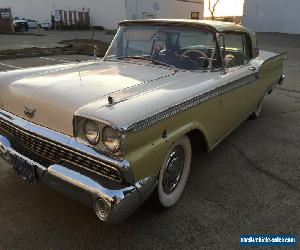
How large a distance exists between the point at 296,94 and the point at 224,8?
33756 mm

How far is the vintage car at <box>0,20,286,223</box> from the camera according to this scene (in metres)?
2.35

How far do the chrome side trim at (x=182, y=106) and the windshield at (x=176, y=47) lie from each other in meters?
0.33

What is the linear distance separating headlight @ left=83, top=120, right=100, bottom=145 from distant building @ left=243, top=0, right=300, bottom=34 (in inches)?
1119

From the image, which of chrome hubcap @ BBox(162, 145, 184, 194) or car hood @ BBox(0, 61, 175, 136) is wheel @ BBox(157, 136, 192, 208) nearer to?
chrome hubcap @ BBox(162, 145, 184, 194)

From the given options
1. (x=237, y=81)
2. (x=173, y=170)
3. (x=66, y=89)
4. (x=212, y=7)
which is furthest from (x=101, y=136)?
(x=212, y=7)

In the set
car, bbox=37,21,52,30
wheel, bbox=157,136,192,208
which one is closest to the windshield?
wheel, bbox=157,136,192,208

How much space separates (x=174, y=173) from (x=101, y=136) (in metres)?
1.05

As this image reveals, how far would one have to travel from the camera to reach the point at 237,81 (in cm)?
393

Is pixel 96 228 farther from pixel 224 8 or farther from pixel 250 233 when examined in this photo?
pixel 224 8

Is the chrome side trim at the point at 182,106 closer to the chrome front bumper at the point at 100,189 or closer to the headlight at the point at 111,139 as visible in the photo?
the headlight at the point at 111,139

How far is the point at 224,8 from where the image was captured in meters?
38.5

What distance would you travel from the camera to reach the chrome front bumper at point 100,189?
2277 millimetres

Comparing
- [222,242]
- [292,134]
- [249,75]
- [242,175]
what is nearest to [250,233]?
[222,242]

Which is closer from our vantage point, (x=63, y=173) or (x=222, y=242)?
(x=63, y=173)
